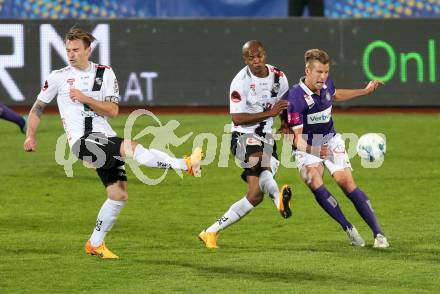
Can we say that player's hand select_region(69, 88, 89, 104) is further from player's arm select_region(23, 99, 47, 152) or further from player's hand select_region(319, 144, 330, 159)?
player's hand select_region(319, 144, 330, 159)

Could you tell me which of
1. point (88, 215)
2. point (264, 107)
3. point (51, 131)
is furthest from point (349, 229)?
point (51, 131)

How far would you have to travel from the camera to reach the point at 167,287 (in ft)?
30.0

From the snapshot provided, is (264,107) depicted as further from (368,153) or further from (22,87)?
(22,87)

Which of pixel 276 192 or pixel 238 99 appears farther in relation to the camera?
pixel 238 99

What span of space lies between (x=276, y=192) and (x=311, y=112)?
2.79ft

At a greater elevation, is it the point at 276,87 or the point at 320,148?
the point at 276,87

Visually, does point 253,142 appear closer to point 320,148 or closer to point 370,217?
point 320,148

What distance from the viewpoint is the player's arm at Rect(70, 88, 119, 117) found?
994 centimetres

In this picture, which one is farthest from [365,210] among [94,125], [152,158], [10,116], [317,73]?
[10,116]

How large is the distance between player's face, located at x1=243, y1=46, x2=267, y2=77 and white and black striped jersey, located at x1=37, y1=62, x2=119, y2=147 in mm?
1451

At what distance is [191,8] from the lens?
25609 millimetres

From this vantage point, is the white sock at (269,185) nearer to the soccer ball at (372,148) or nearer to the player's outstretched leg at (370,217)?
the player's outstretched leg at (370,217)

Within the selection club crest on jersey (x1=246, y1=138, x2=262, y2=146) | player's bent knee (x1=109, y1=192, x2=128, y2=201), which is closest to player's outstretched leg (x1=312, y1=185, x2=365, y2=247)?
club crest on jersey (x1=246, y1=138, x2=262, y2=146)

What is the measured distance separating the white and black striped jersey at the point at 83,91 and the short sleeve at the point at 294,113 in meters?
1.70
